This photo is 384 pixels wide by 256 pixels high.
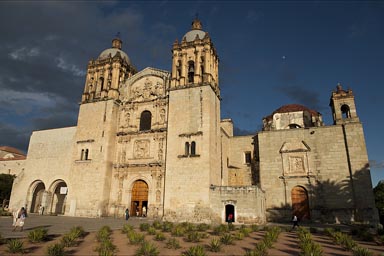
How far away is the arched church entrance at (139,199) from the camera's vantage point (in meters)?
23.9

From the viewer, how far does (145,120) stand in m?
26.5

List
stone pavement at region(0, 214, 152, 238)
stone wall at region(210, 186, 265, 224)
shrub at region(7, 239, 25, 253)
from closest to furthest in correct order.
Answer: shrub at region(7, 239, 25, 253)
stone pavement at region(0, 214, 152, 238)
stone wall at region(210, 186, 265, 224)

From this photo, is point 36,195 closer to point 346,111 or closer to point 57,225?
point 57,225

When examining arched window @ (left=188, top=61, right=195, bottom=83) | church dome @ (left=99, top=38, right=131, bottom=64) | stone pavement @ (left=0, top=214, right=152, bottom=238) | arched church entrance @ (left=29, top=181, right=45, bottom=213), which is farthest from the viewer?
church dome @ (left=99, top=38, right=131, bottom=64)

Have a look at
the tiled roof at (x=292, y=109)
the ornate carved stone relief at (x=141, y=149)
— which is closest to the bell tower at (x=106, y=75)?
the ornate carved stone relief at (x=141, y=149)

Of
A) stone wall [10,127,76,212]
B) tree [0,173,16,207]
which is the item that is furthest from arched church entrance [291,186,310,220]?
tree [0,173,16,207]

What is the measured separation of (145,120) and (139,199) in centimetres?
746

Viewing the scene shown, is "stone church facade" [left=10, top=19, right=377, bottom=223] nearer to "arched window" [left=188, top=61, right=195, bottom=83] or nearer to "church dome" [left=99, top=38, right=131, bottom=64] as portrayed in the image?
"arched window" [left=188, top=61, right=195, bottom=83]

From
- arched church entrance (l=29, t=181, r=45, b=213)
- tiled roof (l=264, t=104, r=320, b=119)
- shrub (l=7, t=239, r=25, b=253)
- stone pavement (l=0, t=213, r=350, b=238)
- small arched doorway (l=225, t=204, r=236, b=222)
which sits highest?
tiled roof (l=264, t=104, r=320, b=119)

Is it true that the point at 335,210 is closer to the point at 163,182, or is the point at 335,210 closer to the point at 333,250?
the point at 333,250

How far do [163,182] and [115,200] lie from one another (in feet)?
16.4

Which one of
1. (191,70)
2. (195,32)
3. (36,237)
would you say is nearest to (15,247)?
(36,237)

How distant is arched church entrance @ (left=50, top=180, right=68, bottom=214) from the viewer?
89.2ft

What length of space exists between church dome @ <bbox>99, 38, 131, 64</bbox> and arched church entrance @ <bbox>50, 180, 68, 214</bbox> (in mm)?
14235
